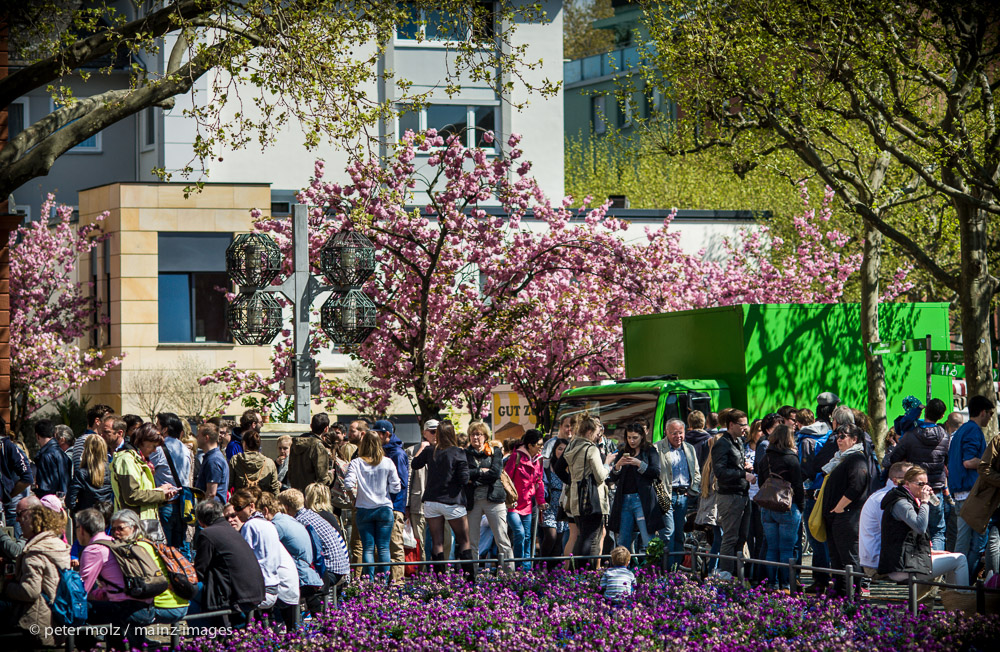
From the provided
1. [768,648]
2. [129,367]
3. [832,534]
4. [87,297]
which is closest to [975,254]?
[832,534]

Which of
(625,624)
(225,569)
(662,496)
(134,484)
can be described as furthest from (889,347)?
(225,569)

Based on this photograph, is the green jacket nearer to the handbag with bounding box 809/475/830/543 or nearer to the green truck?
the handbag with bounding box 809/475/830/543

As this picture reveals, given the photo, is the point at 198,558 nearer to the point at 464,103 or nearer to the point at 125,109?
the point at 125,109

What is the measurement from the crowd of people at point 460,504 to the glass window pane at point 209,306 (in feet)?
58.1

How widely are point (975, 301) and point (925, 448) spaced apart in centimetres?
843

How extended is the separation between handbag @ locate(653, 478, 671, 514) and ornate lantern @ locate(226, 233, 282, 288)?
6120 millimetres

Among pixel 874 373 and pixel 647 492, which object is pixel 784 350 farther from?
pixel 647 492

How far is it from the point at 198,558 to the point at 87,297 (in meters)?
26.0

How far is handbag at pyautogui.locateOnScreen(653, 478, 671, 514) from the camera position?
1396 centimetres

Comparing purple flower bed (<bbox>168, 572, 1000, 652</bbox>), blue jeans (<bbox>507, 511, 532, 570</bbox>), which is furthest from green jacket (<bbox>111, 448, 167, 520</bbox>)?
blue jeans (<bbox>507, 511, 532, 570</bbox>)

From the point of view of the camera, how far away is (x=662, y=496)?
1398 centimetres

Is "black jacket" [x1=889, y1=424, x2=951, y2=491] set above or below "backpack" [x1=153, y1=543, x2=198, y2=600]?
above

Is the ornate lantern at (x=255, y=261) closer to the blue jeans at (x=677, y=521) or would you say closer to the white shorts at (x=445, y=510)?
the white shorts at (x=445, y=510)

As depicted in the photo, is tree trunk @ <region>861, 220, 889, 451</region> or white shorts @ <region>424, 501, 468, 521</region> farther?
tree trunk @ <region>861, 220, 889, 451</region>
